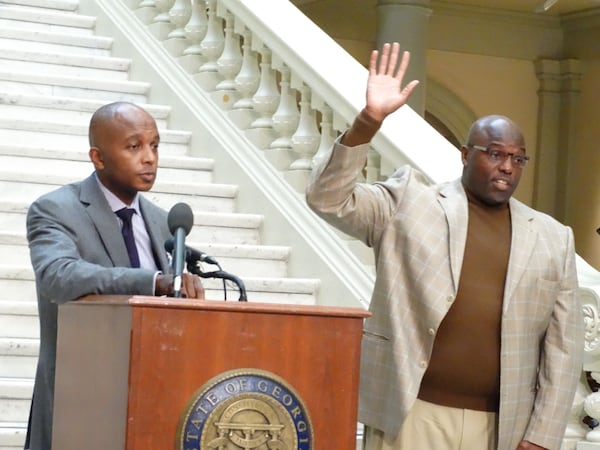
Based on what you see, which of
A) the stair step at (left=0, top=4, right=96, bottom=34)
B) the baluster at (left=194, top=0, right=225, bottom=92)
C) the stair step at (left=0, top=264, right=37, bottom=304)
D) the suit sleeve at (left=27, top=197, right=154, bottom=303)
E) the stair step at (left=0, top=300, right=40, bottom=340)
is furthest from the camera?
the stair step at (left=0, top=4, right=96, bottom=34)

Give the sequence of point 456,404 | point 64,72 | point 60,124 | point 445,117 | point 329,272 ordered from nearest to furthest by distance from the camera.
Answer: point 456,404 → point 329,272 → point 60,124 → point 64,72 → point 445,117

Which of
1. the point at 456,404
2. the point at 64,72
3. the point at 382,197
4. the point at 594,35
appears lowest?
the point at 456,404

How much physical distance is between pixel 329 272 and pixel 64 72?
110 inches

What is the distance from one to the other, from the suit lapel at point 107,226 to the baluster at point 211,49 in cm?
392

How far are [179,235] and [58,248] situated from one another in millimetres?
406

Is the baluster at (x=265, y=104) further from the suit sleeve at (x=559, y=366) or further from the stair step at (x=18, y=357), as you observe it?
the suit sleeve at (x=559, y=366)

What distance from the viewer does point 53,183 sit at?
247 inches

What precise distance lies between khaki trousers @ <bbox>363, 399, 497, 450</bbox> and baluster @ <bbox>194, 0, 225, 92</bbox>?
13.0 ft

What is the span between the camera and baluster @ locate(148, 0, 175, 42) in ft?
26.0

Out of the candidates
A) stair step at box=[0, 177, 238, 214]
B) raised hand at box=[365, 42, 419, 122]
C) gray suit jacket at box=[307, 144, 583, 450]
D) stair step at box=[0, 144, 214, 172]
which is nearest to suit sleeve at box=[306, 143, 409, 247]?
gray suit jacket at box=[307, 144, 583, 450]

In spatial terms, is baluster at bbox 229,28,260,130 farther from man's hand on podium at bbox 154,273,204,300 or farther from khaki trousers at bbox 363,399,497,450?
man's hand on podium at bbox 154,273,204,300

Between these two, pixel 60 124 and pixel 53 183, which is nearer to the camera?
pixel 53 183

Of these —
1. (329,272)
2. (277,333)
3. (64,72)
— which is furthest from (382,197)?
(64,72)

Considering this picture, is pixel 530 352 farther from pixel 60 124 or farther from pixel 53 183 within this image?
pixel 60 124
